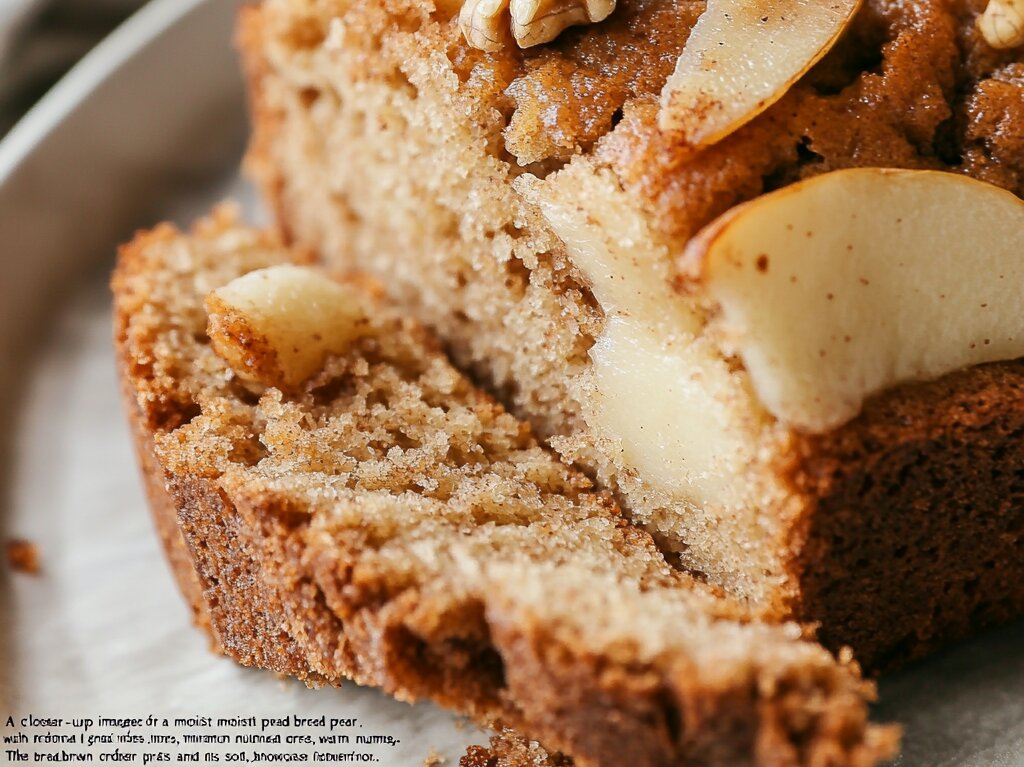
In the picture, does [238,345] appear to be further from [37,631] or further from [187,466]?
[37,631]

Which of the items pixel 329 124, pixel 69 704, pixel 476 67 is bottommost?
pixel 69 704

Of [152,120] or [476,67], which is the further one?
[152,120]

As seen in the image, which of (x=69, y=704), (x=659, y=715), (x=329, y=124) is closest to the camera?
(x=659, y=715)

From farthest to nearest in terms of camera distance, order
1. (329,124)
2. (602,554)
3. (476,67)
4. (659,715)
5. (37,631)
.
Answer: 1. (329,124)
2. (37,631)
3. (476,67)
4. (602,554)
5. (659,715)

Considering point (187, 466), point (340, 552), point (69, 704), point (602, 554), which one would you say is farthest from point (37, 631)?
point (602, 554)

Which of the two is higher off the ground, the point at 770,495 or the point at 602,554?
the point at 770,495

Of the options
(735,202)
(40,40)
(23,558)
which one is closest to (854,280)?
(735,202)

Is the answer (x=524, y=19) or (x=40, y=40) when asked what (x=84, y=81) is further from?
(x=524, y=19)

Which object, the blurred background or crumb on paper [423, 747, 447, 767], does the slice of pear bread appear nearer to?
crumb on paper [423, 747, 447, 767]

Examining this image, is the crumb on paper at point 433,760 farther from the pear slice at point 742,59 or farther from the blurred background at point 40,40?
the blurred background at point 40,40
